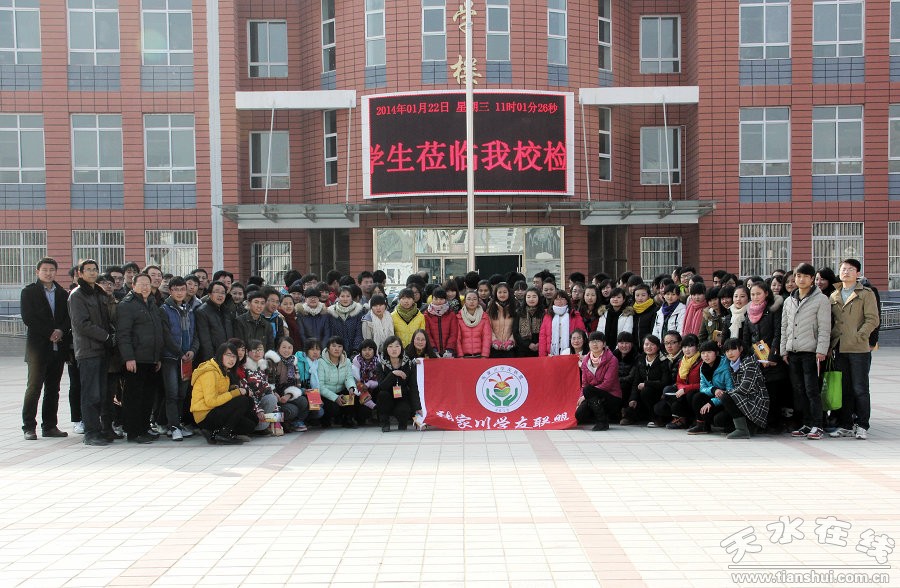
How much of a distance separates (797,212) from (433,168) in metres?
9.65

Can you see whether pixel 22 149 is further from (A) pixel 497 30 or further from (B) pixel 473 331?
(B) pixel 473 331

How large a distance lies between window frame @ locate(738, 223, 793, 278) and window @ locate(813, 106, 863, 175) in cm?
185

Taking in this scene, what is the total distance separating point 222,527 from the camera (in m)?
5.86

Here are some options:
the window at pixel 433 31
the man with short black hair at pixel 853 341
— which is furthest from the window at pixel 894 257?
the man with short black hair at pixel 853 341

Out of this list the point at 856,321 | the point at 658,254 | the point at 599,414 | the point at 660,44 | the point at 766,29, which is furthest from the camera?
the point at 660,44

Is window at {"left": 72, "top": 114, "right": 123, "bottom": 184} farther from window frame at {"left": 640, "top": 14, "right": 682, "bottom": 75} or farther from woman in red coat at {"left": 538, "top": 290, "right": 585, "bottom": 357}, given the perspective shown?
woman in red coat at {"left": 538, "top": 290, "right": 585, "bottom": 357}

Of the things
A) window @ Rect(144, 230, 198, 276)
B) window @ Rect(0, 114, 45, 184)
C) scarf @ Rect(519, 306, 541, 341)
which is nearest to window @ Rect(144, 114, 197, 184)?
window @ Rect(144, 230, 198, 276)

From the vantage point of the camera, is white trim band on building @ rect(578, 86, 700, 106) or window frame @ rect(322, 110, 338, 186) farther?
window frame @ rect(322, 110, 338, 186)

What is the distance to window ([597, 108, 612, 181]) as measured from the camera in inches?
894

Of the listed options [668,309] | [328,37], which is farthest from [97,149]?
[668,309]

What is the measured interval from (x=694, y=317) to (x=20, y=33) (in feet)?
65.3

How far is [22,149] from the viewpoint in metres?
22.8

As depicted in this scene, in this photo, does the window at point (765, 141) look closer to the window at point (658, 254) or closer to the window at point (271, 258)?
the window at point (658, 254)

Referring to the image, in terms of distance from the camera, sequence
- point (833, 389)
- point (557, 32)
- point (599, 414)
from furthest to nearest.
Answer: point (557, 32), point (599, 414), point (833, 389)
